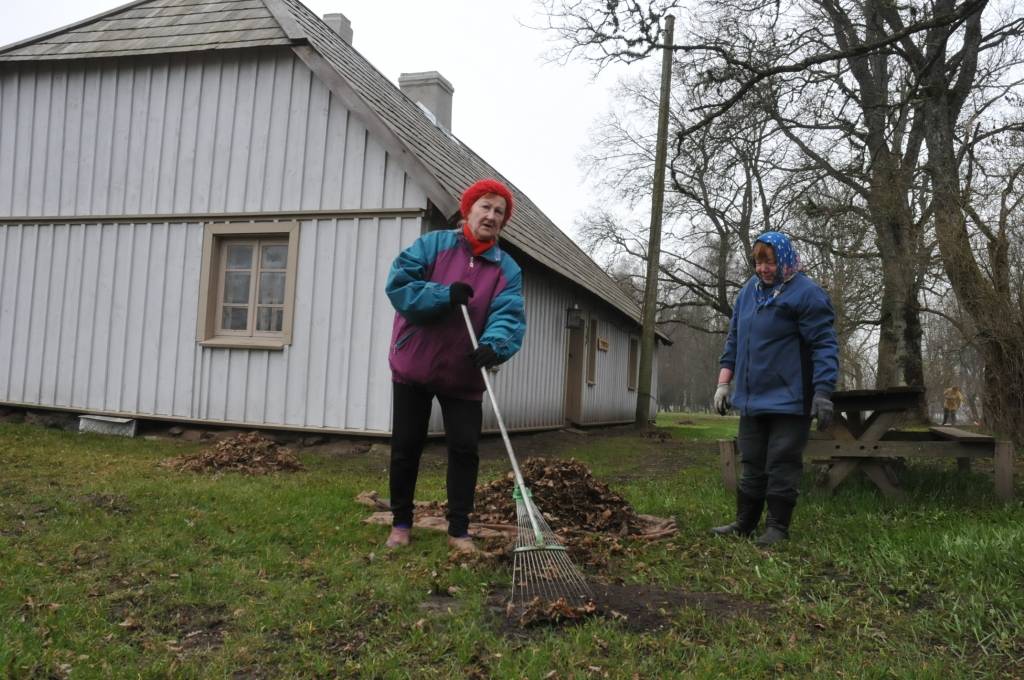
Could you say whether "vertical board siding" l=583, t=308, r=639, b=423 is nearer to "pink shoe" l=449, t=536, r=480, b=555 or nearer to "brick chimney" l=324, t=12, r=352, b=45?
"brick chimney" l=324, t=12, r=352, b=45

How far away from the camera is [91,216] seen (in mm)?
10875

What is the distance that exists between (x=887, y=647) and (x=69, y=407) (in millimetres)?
10430

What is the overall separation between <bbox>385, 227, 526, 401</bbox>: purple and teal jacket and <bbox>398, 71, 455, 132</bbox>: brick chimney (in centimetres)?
1218

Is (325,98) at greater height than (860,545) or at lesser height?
greater

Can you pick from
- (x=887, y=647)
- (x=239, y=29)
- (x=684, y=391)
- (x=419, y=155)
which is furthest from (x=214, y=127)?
(x=684, y=391)

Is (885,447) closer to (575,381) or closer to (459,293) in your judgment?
(459,293)

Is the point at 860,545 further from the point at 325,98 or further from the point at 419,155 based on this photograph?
the point at 325,98

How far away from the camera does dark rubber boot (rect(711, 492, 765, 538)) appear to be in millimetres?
5086

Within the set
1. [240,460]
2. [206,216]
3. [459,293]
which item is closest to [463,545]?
[459,293]

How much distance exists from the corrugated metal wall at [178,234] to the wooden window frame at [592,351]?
207 inches

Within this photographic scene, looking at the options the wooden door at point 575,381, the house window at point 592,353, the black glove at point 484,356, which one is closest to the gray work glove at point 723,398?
the black glove at point 484,356

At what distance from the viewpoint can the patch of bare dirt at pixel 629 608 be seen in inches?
134

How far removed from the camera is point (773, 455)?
16.1ft

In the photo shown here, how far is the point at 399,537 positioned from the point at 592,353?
1277cm
